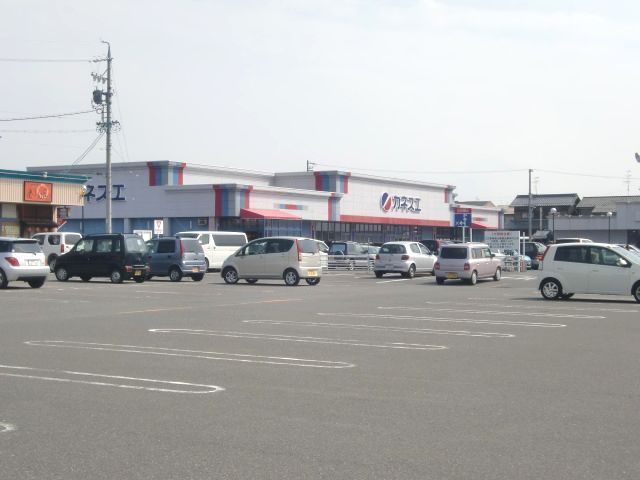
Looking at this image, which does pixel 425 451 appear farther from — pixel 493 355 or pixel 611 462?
pixel 493 355

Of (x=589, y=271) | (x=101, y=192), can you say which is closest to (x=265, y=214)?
(x=101, y=192)

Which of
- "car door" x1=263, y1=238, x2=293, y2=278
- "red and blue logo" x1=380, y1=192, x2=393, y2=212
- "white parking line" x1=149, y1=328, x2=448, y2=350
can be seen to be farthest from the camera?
"red and blue logo" x1=380, y1=192, x2=393, y2=212

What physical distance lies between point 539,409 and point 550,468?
7.07 feet

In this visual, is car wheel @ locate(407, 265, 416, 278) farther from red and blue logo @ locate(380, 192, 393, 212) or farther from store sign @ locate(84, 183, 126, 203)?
red and blue logo @ locate(380, 192, 393, 212)

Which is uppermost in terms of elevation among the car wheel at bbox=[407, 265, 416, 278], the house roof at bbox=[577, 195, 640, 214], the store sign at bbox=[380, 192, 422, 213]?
the house roof at bbox=[577, 195, 640, 214]

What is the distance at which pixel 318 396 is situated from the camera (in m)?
8.88

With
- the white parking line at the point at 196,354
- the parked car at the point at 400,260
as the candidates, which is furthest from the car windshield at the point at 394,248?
the white parking line at the point at 196,354

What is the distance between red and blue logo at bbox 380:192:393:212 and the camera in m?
68.9

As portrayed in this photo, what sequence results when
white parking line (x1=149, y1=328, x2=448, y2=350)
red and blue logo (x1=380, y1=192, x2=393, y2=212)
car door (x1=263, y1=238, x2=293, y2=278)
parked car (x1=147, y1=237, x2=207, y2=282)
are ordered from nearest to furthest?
white parking line (x1=149, y1=328, x2=448, y2=350) → car door (x1=263, y1=238, x2=293, y2=278) → parked car (x1=147, y1=237, x2=207, y2=282) → red and blue logo (x1=380, y1=192, x2=393, y2=212)

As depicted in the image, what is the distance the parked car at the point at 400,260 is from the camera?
37.0 m

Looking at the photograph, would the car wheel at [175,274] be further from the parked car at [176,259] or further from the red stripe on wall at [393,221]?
the red stripe on wall at [393,221]

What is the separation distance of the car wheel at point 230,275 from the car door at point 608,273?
44.6ft

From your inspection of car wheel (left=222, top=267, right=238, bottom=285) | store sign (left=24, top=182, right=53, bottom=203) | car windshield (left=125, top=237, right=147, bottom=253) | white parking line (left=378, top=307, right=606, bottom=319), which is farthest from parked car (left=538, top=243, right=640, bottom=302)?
store sign (left=24, top=182, right=53, bottom=203)

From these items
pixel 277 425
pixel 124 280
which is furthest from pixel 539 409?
pixel 124 280
